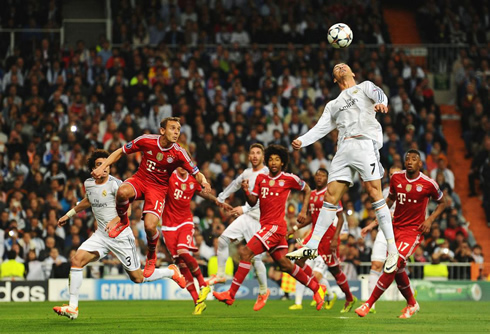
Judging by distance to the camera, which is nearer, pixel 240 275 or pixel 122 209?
pixel 122 209

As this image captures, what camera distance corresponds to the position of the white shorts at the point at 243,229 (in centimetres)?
1872

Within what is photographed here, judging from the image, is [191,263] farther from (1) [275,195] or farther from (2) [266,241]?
(1) [275,195]

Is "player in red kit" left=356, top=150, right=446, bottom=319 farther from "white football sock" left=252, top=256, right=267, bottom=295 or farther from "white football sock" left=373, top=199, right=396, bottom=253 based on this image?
"white football sock" left=252, top=256, right=267, bottom=295

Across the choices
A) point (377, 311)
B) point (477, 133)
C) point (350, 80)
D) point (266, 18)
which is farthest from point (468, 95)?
point (350, 80)

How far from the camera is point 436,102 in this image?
31859mm

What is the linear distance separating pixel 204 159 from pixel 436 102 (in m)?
9.45

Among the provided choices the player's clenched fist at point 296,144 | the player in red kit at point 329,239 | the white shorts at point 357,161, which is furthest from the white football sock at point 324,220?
the player in red kit at point 329,239

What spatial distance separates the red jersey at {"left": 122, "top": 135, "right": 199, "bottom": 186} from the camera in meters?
15.1

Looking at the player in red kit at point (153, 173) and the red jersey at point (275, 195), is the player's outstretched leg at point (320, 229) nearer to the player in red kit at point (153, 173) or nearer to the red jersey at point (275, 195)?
the player in red kit at point (153, 173)

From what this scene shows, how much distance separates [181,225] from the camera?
17.6m

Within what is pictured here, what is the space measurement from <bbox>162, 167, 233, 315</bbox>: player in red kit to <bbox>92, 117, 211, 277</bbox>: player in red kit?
2.08 meters

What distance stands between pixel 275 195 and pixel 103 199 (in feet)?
9.41

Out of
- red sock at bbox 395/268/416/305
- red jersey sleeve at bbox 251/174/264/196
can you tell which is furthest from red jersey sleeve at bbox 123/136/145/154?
red sock at bbox 395/268/416/305

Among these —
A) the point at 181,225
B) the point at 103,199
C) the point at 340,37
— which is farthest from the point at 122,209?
the point at 340,37
